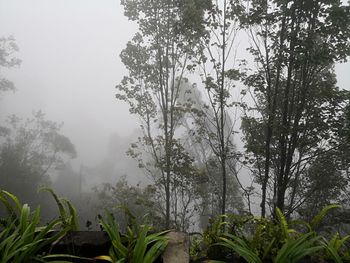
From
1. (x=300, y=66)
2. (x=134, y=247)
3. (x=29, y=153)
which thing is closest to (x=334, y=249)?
(x=134, y=247)

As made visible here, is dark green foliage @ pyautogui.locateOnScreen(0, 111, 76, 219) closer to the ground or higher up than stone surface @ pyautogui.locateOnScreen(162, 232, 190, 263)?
higher up

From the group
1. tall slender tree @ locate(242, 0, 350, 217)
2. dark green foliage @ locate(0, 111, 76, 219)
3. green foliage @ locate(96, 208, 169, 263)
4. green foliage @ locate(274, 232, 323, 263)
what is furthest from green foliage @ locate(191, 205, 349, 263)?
dark green foliage @ locate(0, 111, 76, 219)

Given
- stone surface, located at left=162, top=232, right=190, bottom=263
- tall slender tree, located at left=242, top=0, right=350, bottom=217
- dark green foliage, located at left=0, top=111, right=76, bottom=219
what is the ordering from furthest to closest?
dark green foliage, located at left=0, top=111, right=76, bottom=219, tall slender tree, located at left=242, top=0, right=350, bottom=217, stone surface, located at left=162, top=232, right=190, bottom=263

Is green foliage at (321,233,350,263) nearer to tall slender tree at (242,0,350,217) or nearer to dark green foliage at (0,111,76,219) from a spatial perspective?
tall slender tree at (242,0,350,217)

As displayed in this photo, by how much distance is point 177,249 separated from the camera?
2.17 m

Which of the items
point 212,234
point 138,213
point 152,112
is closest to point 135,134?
point 138,213

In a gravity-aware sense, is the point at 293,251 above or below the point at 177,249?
above

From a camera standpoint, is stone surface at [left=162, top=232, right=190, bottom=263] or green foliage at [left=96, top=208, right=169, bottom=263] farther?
stone surface at [left=162, top=232, right=190, bottom=263]

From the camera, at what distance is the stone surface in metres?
2.07

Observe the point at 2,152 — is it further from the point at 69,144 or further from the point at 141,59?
the point at 141,59

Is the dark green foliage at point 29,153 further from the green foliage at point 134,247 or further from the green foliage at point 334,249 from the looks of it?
the green foliage at point 334,249

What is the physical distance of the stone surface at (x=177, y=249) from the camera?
2.07 meters

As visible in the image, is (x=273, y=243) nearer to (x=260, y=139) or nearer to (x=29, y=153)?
(x=260, y=139)

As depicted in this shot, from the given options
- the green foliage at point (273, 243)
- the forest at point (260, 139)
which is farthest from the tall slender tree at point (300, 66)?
the green foliage at point (273, 243)
